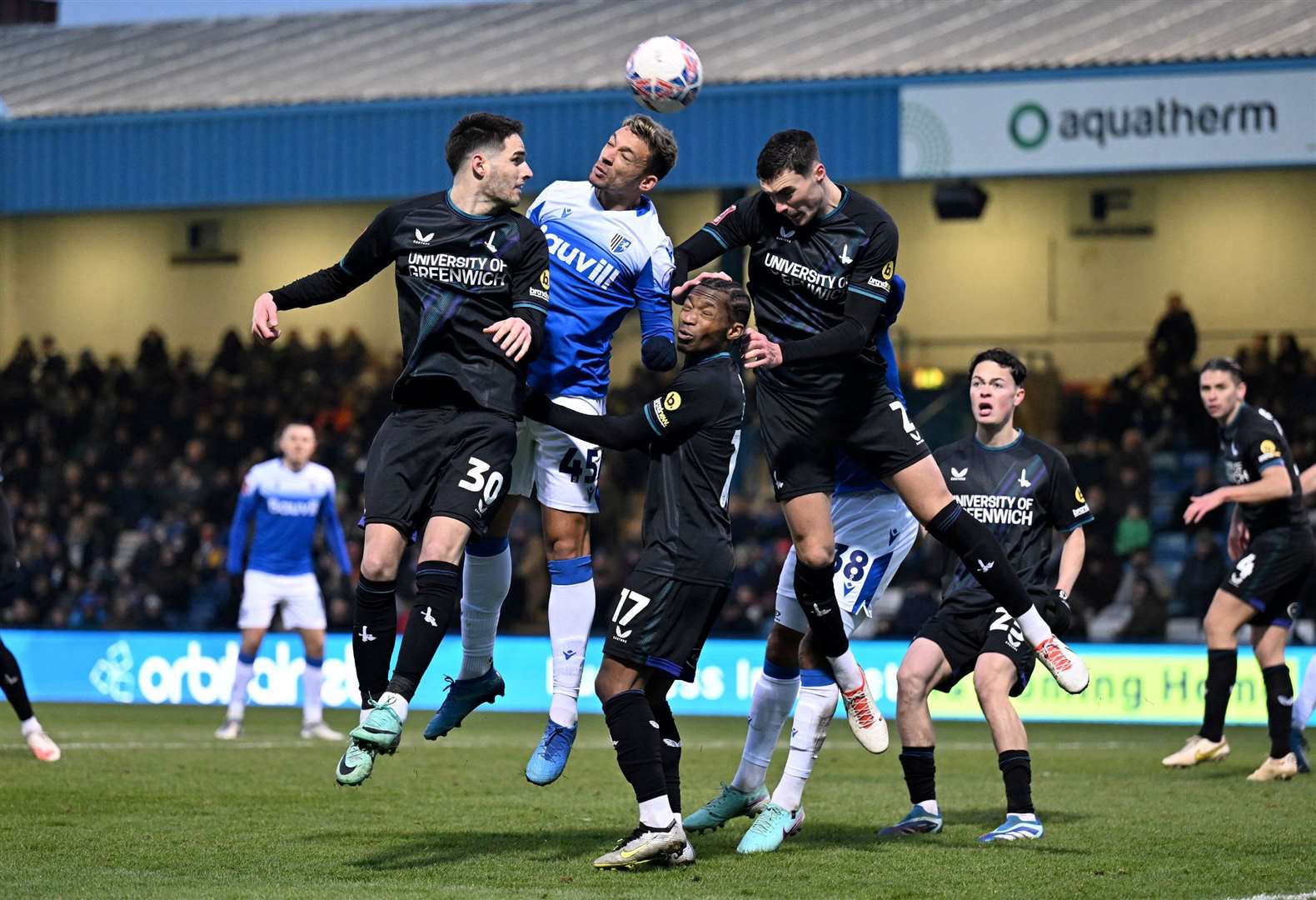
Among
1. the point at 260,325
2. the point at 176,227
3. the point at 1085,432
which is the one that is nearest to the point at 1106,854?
the point at 260,325

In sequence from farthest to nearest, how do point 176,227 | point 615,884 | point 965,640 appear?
point 176,227, point 965,640, point 615,884

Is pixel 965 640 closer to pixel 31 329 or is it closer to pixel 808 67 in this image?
pixel 808 67

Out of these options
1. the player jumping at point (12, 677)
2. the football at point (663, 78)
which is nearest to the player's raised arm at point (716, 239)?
the football at point (663, 78)

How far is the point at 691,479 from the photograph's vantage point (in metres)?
7.07

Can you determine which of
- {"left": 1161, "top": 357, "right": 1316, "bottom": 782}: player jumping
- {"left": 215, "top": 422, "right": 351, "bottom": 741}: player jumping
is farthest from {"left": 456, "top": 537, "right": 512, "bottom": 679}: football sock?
{"left": 215, "top": 422, "right": 351, "bottom": 741}: player jumping

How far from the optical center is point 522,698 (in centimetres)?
1827

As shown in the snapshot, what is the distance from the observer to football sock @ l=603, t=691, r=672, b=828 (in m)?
6.83

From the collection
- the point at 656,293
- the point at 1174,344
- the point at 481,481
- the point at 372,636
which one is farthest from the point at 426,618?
the point at 1174,344

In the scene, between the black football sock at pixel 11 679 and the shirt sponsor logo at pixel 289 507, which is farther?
the shirt sponsor logo at pixel 289 507

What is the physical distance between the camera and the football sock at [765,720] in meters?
8.08

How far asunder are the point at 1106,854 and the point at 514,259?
11.3ft

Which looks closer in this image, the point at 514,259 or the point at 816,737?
the point at 514,259

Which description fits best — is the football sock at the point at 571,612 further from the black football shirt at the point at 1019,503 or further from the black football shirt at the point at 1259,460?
the black football shirt at the point at 1259,460

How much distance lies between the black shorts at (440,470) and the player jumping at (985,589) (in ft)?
7.58
